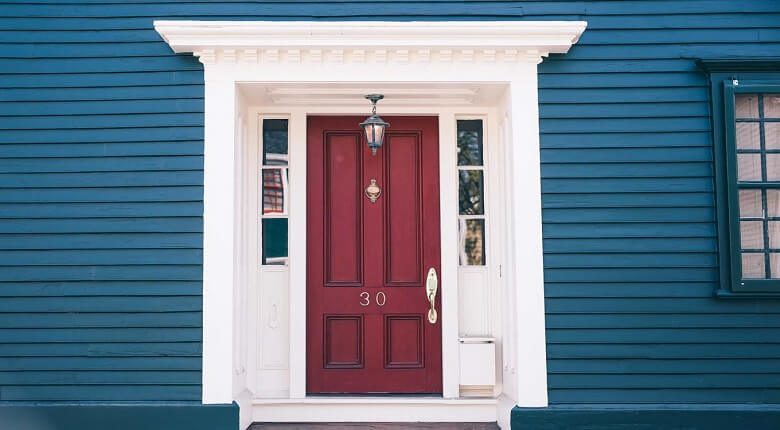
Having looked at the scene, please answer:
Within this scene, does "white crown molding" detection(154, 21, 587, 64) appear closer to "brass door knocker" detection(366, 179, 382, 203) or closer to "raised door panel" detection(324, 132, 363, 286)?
"raised door panel" detection(324, 132, 363, 286)

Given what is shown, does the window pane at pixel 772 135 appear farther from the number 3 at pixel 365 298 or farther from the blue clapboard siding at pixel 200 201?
the number 3 at pixel 365 298

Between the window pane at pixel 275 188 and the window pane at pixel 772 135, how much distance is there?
377cm

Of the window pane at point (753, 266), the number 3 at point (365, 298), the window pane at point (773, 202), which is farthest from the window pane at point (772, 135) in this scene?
the number 3 at point (365, 298)

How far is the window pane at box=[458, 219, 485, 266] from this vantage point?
5.50 m

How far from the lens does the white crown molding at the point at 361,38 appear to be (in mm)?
4723

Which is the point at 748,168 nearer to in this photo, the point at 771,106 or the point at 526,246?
the point at 771,106

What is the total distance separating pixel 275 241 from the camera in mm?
5488

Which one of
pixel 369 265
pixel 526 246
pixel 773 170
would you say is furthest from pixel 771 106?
A: pixel 369 265

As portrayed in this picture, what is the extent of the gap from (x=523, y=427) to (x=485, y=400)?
55 centimetres

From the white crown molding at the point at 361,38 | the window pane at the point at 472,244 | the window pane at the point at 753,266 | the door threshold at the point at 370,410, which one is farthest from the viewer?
A: the window pane at the point at 472,244

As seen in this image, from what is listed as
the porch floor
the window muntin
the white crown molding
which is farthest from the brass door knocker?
the window muntin

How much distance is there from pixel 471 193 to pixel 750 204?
2113mm

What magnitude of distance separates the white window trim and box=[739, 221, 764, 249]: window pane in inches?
60.2

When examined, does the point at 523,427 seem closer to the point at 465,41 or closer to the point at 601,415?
the point at 601,415
